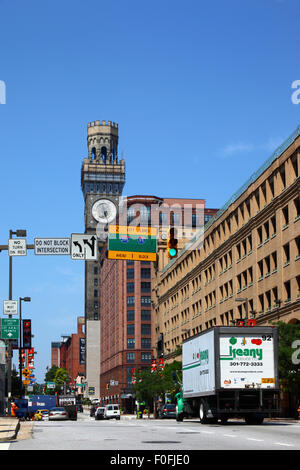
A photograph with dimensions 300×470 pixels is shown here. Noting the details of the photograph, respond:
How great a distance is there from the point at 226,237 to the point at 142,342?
3969 inches

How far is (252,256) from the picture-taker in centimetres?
7144

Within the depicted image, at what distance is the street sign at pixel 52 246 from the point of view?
3164 centimetres

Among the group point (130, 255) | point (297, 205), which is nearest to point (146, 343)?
point (297, 205)

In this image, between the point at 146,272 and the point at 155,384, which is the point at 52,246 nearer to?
the point at 155,384

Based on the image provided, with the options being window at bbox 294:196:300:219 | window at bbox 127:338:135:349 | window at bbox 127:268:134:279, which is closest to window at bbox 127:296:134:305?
window at bbox 127:268:134:279

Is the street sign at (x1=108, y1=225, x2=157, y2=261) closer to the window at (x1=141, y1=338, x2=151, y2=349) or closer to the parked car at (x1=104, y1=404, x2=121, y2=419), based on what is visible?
the parked car at (x1=104, y1=404, x2=121, y2=419)

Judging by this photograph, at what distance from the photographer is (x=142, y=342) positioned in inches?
7067

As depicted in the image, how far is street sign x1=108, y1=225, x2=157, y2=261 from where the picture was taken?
33.7 meters

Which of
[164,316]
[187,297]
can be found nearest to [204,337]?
[187,297]

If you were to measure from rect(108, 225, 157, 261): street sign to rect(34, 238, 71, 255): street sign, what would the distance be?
2.42 meters

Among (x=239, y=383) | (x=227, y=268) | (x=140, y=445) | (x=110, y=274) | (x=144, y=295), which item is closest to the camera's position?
(x=140, y=445)

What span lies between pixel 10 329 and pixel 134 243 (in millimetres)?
11943
